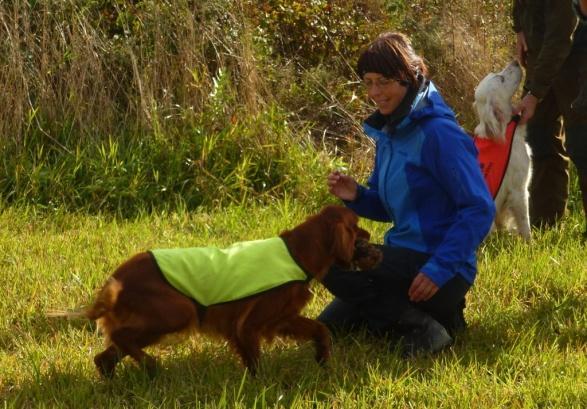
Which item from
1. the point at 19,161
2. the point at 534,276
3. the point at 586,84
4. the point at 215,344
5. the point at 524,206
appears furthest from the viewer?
the point at 19,161

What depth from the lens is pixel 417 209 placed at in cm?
361

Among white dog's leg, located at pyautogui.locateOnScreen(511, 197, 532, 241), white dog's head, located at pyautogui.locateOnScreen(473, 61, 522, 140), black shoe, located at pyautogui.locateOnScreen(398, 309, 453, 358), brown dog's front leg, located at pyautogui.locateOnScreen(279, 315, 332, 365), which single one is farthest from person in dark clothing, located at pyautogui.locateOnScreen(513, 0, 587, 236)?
brown dog's front leg, located at pyautogui.locateOnScreen(279, 315, 332, 365)

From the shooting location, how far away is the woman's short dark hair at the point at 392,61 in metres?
3.46

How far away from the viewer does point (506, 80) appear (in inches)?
210

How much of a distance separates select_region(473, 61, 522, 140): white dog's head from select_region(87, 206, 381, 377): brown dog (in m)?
2.02

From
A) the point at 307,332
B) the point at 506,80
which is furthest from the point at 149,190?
the point at 307,332

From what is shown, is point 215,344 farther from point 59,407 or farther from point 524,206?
point 524,206

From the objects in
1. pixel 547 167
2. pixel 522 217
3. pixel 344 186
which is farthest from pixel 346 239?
pixel 547 167

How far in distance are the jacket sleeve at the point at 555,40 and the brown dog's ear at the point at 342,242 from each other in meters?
A: 2.13

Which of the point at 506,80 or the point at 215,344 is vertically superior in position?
the point at 506,80

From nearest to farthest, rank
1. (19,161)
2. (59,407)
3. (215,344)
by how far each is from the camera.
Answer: (59,407)
(215,344)
(19,161)

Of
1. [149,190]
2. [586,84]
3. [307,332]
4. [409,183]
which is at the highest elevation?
[586,84]

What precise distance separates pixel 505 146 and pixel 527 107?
0.25 metres

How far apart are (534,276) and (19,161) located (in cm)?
330
